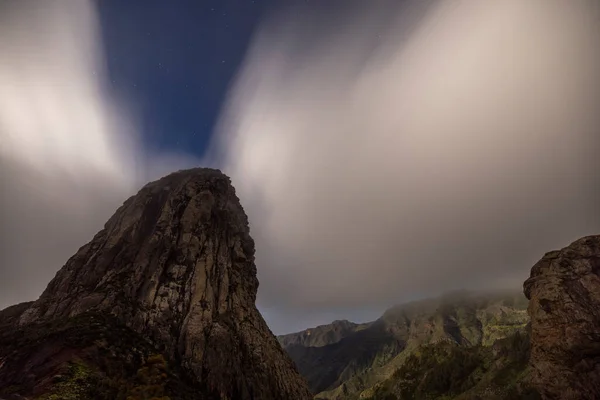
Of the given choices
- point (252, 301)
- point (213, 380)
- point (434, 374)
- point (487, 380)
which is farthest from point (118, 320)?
point (434, 374)

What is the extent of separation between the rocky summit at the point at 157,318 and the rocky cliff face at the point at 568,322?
66795 mm

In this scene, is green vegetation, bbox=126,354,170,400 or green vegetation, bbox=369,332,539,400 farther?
green vegetation, bbox=369,332,539,400

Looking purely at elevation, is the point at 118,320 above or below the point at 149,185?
below

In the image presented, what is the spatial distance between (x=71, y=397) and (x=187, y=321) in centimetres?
3090

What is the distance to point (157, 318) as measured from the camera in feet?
201

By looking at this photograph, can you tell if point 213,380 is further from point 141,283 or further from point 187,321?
point 141,283

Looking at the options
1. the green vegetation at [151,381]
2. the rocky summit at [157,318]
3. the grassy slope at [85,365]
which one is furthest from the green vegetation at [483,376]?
the grassy slope at [85,365]

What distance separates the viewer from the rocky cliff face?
248 ft

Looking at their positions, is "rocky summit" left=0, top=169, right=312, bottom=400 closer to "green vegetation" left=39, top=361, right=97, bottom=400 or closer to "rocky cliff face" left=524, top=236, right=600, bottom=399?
"green vegetation" left=39, top=361, right=97, bottom=400

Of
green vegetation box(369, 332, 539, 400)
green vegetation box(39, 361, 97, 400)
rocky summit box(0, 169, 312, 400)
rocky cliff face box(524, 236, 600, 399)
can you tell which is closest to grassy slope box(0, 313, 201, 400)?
green vegetation box(39, 361, 97, 400)

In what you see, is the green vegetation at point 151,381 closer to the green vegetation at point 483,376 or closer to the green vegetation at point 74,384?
the green vegetation at point 74,384

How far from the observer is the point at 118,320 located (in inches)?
2151

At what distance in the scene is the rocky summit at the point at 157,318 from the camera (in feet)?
128

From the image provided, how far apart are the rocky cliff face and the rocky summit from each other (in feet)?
219
